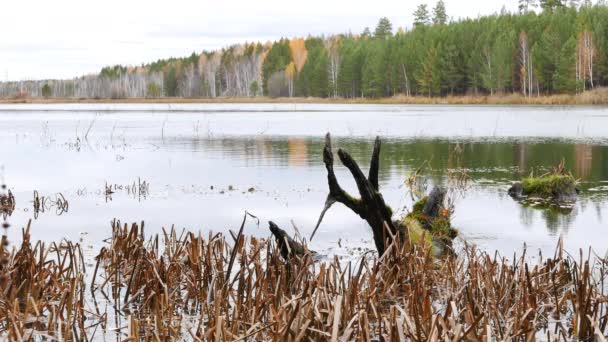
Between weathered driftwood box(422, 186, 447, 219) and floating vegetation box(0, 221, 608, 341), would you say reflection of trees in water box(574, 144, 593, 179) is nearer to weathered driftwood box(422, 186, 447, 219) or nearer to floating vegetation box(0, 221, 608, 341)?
weathered driftwood box(422, 186, 447, 219)

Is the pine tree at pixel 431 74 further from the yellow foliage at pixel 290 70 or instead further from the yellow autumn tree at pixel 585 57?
the yellow foliage at pixel 290 70

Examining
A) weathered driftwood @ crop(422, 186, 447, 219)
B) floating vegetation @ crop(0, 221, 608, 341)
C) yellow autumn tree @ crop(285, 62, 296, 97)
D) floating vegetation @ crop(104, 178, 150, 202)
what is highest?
yellow autumn tree @ crop(285, 62, 296, 97)

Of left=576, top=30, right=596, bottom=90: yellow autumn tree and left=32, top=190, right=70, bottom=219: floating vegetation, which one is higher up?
left=576, top=30, right=596, bottom=90: yellow autumn tree

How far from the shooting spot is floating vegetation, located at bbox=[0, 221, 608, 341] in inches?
255

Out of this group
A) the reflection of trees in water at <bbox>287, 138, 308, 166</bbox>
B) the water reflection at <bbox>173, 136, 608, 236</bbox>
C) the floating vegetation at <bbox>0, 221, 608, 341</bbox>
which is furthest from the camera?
the reflection of trees in water at <bbox>287, 138, 308, 166</bbox>

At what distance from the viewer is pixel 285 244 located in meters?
9.75

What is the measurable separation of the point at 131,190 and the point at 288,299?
14.4 m

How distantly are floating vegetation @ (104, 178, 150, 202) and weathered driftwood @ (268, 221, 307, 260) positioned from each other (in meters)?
9.76

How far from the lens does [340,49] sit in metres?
155

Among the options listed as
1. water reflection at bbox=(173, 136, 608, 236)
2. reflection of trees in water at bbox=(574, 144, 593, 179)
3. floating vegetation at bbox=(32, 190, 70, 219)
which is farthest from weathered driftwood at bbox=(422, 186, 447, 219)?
reflection of trees in water at bbox=(574, 144, 593, 179)

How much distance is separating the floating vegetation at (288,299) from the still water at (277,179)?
3.91 meters

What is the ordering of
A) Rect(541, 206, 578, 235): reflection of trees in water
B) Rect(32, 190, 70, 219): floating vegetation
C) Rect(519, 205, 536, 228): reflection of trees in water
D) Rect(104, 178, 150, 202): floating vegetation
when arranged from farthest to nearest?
Rect(104, 178, 150, 202): floating vegetation, Rect(32, 190, 70, 219): floating vegetation, Rect(519, 205, 536, 228): reflection of trees in water, Rect(541, 206, 578, 235): reflection of trees in water

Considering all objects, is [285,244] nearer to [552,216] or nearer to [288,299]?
[288,299]

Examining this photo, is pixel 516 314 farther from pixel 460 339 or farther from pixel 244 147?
pixel 244 147
